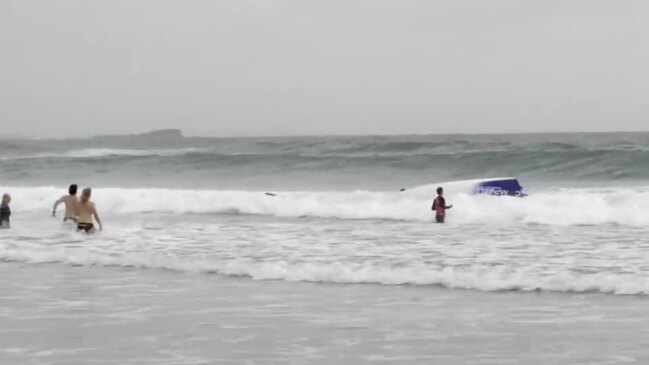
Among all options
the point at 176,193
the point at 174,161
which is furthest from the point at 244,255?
the point at 174,161

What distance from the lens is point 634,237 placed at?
15.0 meters

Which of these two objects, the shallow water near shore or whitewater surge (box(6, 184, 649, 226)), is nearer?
the shallow water near shore

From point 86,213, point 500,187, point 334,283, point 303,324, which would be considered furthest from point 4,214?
point 500,187

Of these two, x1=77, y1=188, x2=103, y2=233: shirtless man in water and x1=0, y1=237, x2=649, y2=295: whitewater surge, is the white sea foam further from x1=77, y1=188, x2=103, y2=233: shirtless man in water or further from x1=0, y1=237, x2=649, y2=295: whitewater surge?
x1=77, y1=188, x2=103, y2=233: shirtless man in water

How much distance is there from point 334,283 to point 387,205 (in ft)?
40.9

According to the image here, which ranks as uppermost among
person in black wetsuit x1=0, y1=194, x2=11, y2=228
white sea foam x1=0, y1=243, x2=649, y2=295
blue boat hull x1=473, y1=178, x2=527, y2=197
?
blue boat hull x1=473, y1=178, x2=527, y2=197

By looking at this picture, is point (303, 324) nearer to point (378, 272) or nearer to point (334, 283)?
point (334, 283)

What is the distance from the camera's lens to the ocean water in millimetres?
6949

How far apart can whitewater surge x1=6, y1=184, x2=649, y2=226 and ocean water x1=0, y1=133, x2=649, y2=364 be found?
95 mm

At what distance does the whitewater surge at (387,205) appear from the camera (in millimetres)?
19625

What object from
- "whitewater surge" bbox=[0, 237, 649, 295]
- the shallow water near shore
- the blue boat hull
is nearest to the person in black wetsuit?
"whitewater surge" bbox=[0, 237, 649, 295]

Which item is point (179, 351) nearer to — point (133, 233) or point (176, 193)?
point (133, 233)

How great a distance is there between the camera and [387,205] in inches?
893

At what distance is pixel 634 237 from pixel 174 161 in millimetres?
31712
